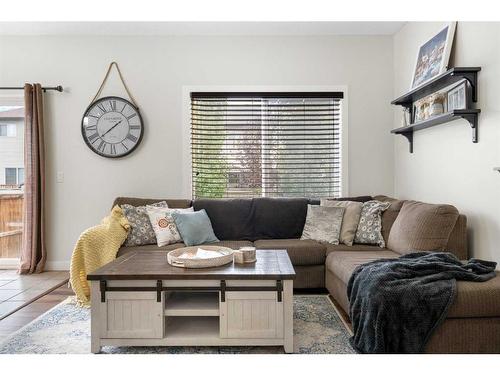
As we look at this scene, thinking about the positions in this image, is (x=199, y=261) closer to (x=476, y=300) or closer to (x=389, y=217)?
(x=476, y=300)

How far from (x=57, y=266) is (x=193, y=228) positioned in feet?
6.04

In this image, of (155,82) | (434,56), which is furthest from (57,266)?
(434,56)

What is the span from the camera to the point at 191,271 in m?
2.02

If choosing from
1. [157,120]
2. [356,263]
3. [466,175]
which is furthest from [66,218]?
[466,175]

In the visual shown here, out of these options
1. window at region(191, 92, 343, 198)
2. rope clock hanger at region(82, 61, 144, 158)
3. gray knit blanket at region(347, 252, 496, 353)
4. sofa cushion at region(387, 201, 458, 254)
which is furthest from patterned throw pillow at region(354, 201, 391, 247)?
rope clock hanger at region(82, 61, 144, 158)

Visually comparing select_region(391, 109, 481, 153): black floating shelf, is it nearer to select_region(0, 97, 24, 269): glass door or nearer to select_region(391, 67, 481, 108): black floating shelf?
select_region(391, 67, 481, 108): black floating shelf

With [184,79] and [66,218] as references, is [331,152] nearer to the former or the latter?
[184,79]

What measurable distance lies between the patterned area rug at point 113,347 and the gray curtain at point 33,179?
1.33 metres

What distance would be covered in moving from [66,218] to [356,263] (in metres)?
3.11

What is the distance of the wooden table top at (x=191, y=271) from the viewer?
6.41 feet

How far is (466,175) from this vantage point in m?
2.66

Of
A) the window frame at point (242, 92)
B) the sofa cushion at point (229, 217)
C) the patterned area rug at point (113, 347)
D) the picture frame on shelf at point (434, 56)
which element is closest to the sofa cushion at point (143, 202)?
the sofa cushion at point (229, 217)

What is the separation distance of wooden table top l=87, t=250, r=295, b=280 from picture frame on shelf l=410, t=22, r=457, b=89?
6.53 ft

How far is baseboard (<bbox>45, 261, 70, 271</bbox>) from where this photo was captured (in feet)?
12.9
